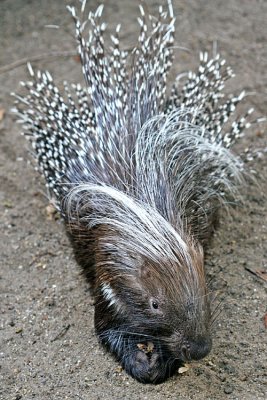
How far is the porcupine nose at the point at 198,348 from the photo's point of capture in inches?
97.5

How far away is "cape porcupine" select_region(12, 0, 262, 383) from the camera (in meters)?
2.62

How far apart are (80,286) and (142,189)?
0.60 metres

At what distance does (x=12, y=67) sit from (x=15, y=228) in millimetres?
1414

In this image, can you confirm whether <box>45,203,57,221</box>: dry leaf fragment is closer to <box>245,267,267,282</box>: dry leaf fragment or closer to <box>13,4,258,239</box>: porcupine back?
<box>13,4,258,239</box>: porcupine back

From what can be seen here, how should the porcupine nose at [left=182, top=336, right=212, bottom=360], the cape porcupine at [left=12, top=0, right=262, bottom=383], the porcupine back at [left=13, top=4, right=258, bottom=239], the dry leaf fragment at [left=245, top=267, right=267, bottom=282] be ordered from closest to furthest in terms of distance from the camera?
1. the porcupine nose at [left=182, top=336, right=212, bottom=360]
2. the cape porcupine at [left=12, top=0, right=262, bottom=383]
3. the porcupine back at [left=13, top=4, right=258, bottom=239]
4. the dry leaf fragment at [left=245, top=267, right=267, bottom=282]

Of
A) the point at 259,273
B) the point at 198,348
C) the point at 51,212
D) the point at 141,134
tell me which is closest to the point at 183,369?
the point at 198,348

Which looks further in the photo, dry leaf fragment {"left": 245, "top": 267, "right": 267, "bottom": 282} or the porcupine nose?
dry leaf fragment {"left": 245, "top": 267, "right": 267, "bottom": 282}

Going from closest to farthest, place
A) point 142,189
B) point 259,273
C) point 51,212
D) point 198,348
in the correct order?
point 198,348
point 142,189
point 259,273
point 51,212

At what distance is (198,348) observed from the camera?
8.12ft

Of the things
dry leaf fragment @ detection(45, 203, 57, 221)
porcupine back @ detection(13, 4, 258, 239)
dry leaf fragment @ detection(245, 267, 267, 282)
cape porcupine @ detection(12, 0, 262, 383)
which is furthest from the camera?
dry leaf fragment @ detection(45, 203, 57, 221)

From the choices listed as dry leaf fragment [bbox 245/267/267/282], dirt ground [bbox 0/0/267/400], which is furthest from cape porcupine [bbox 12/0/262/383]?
dry leaf fragment [bbox 245/267/267/282]

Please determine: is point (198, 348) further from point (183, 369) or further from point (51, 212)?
point (51, 212)

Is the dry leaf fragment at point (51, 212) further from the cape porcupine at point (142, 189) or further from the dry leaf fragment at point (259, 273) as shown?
the dry leaf fragment at point (259, 273)

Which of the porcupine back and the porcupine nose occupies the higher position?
the porcupine back
